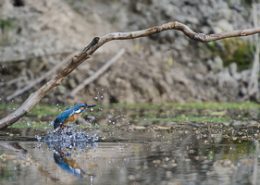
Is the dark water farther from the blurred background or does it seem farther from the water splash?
the blurred background

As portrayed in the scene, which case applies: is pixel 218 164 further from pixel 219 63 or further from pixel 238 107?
pixel 219 63

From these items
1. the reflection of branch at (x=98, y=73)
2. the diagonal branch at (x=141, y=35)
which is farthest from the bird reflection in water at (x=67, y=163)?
the reflection of branch at (x=98, y=73)

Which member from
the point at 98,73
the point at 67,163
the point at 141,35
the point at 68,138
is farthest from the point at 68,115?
the point at 98,73

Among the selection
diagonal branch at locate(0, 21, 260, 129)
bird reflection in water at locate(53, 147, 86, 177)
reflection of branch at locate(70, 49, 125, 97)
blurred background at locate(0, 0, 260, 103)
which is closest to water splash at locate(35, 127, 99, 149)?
diagonal branch at locate(0, 21, 260, 129)

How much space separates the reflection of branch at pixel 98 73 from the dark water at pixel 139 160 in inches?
280

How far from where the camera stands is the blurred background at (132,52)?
20703mm

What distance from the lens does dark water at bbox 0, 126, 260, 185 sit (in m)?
8.44

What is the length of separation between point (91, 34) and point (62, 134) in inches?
399

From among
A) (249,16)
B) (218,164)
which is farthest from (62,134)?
(249,16)

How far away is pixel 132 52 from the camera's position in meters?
22.2

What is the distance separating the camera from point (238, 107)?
19172 mm

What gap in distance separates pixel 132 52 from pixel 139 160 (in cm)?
1252

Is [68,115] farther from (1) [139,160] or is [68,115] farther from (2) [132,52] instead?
(2) [132,52]

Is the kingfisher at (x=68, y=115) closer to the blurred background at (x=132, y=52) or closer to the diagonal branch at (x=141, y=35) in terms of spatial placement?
the diagonal branch at (x=141, y=35)
